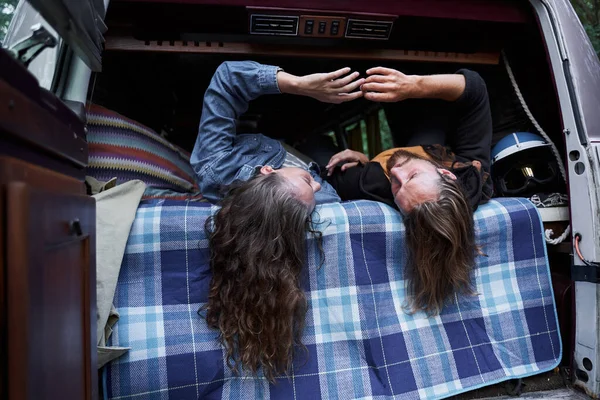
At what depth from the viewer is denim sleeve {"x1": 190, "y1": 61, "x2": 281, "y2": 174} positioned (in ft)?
5.17

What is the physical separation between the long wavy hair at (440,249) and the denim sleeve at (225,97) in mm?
735

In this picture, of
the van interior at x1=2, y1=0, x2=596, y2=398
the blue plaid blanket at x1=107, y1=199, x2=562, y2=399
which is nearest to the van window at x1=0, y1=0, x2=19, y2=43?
the van interior at x1=2, y1=0, x2=596, y2=398

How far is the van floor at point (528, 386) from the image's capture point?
1465mm

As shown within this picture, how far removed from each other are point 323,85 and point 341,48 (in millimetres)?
326

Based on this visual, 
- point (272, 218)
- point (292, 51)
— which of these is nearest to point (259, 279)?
point (272, 218)

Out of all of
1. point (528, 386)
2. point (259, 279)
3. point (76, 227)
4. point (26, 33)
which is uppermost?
point (26, 33)

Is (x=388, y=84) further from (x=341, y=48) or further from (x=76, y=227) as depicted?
(x=76, y=227)

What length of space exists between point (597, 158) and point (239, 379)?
1.39 m

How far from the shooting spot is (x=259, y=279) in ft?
4.38

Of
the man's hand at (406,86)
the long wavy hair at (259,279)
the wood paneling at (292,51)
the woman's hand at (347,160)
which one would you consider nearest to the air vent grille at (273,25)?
the wood paneling at (292,51)

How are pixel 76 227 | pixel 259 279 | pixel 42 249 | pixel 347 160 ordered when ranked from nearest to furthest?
pixel 42 249
pixel 76 227
pixel 259 279
pixel 347 160

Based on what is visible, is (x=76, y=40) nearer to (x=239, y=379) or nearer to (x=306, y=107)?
(x=239, y=379)

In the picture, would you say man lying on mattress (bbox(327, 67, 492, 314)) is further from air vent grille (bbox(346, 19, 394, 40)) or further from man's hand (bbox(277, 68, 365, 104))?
air vent grille (bbox(346, 19, 394, 40))

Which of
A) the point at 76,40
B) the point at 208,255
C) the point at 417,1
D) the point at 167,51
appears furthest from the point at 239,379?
the point at 417,1
